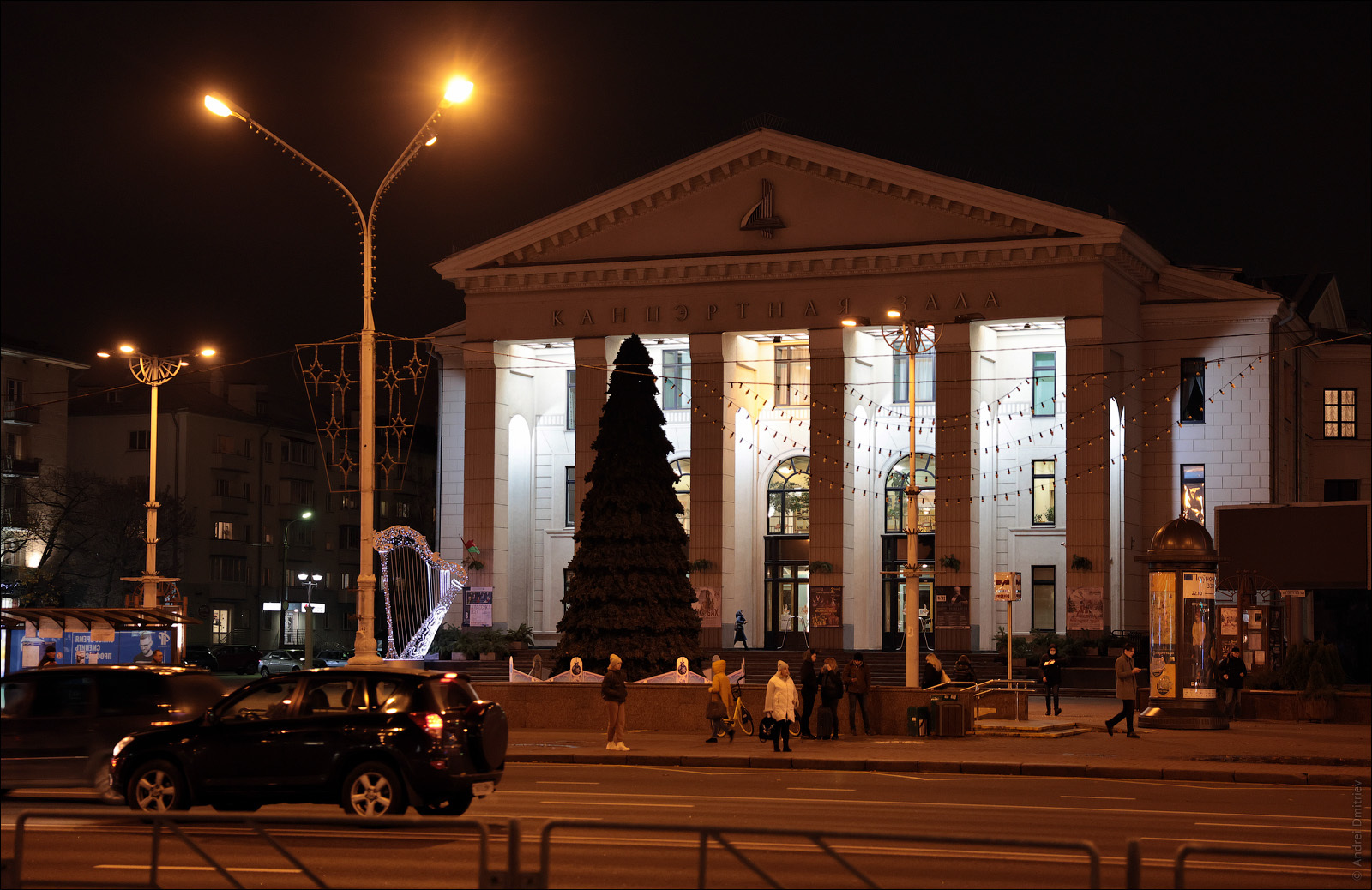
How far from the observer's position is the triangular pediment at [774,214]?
181ft

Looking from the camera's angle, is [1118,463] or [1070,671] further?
[1118,463]

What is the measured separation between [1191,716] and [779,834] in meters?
27.2

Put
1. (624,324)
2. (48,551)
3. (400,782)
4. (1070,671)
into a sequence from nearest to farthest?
(400,782) → (1070,671) → (624,324) → (48,551)

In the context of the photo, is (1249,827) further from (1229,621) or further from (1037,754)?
(1229,621)

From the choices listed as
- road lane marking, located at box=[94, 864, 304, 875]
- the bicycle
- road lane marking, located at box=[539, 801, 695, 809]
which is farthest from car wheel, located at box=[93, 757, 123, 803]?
the bicycle

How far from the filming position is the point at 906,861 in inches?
552

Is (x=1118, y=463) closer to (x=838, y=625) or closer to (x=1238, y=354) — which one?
(x=1238, y=354)

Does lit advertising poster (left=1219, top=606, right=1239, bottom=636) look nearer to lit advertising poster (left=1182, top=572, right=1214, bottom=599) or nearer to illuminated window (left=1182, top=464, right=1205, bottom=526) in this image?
lit advertising poster (left=1182, top=572, right=1214, bottom=599)

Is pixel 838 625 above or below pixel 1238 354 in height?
below

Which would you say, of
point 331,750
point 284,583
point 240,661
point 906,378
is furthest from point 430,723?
point 284,583

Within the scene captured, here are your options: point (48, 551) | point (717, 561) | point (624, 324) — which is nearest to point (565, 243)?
point (624, 324)

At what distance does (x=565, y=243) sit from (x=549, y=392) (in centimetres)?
627

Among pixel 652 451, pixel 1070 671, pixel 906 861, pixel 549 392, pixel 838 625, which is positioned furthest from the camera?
pixel 549 392

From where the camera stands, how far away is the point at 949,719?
104ft
